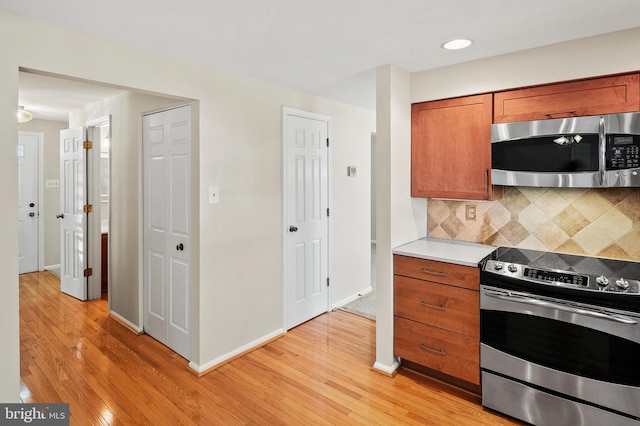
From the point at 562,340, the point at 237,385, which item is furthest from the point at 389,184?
the point at 237,385

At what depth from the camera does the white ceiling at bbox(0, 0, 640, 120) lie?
1793 mm

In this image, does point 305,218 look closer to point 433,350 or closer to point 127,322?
point 433,350

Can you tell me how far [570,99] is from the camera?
2275 millimetres

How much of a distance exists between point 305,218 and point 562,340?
2304 millimetres

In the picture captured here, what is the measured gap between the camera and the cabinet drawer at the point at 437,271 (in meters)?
2.38

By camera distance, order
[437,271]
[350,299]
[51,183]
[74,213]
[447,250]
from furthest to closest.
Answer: [51,183] < [74,213] < [350,299] < [447,250] < [437,271]

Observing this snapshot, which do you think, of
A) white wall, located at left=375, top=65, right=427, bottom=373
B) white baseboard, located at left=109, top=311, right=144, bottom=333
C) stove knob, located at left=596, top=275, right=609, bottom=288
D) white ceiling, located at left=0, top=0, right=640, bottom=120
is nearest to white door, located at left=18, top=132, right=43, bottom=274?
white baseboard, located at left=109, top=311, right=144, bottom=333

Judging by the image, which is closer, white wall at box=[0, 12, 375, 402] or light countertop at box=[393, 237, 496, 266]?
white wall at box=[0, 12, 375, 402]

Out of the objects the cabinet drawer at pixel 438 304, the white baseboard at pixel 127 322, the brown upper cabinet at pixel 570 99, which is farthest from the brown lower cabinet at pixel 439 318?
the white baseboard at pixel 127 322

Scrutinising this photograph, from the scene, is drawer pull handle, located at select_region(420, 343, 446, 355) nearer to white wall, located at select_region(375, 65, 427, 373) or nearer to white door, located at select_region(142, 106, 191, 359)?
white wall, located at select_region(375, 65, 427, 373)

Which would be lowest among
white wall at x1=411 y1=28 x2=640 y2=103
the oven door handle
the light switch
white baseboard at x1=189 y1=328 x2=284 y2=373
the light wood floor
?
the light wood floor

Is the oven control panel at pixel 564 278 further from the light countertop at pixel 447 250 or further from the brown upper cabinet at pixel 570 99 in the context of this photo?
the brown upper cabinet at pixel 570 99

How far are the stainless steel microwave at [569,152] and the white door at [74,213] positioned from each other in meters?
4.35

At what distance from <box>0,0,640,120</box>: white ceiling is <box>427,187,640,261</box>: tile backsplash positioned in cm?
104
